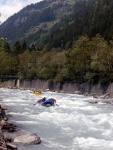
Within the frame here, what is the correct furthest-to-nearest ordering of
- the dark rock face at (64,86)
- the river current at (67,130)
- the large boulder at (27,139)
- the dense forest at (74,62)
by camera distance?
the dense forest at (74,62)
the dark rock face at (64,86)
the large boulder at (27,139)
the river current at (67,130)

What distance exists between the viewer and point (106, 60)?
69750 mm

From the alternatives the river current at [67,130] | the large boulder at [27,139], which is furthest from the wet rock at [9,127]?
the large boulder at [27,139]

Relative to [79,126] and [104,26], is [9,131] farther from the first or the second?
[104,26]

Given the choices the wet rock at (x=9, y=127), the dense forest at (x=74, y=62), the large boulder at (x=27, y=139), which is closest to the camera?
the large boulder at (x=27, y=139)

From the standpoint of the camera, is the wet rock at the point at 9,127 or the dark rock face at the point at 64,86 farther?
the dark rock face at the point at 64,86

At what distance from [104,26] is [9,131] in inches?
4961

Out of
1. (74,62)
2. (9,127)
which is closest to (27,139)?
(9,127)

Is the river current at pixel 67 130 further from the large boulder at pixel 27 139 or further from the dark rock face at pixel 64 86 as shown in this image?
the dark rock face at pixel 64 86

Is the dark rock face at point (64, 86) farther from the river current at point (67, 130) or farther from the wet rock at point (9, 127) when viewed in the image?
the wet rock at point (9, 127)

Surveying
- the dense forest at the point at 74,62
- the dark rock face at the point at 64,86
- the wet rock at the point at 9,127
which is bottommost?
the wet rock at the point at 9,127

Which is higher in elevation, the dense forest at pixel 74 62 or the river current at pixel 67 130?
the dense forest at pixel 74 62

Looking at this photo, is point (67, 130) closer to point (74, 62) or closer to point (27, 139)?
point (27, 139)

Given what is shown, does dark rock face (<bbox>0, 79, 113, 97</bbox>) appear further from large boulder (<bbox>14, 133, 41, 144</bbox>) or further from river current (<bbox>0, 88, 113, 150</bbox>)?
large boulder (<bbox>14, 133, 41, 144</bbox>)

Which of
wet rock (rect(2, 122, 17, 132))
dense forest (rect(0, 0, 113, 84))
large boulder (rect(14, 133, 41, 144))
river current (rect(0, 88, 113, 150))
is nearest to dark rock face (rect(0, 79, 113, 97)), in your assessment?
dense forest (rect(0, 0, 113, 84))
